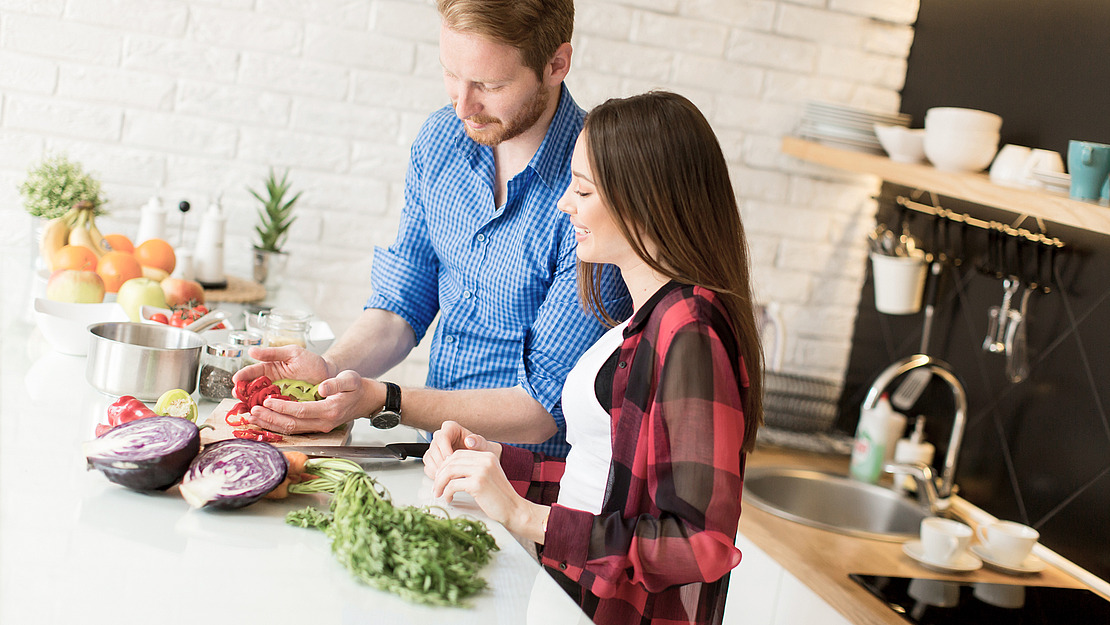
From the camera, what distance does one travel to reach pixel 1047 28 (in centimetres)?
267

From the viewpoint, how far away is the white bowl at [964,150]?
268cm

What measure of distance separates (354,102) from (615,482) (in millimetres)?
2008

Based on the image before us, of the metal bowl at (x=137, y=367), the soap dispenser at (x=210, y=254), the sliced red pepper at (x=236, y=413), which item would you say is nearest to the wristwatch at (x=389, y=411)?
the sliced red pepper at (x=236, y=413)

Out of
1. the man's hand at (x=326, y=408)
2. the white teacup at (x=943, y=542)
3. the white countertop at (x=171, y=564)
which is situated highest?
the man's hand at (x=326, y=408)

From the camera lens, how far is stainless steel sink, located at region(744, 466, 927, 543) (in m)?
2.83

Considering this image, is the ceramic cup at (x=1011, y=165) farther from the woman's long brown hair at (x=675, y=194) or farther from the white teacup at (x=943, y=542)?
the woman's long brown hair at (x=675, y=194)

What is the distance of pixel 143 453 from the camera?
121 cm

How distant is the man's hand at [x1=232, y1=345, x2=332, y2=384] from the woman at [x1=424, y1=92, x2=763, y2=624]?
0.29 m

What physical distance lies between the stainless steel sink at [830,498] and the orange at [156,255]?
1.70m

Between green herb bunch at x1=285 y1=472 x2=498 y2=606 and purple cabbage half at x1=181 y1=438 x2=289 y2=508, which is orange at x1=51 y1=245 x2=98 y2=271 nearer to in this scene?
purple cabbage half at x1=181 y1=438 x2=289 y2=508

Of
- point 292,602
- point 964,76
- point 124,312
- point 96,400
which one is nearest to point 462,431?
point 292,602

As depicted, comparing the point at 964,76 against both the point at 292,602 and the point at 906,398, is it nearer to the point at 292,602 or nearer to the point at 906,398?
the point at 906,398

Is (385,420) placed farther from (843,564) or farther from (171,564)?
(843,564)

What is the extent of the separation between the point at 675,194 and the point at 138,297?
4.13 ft
